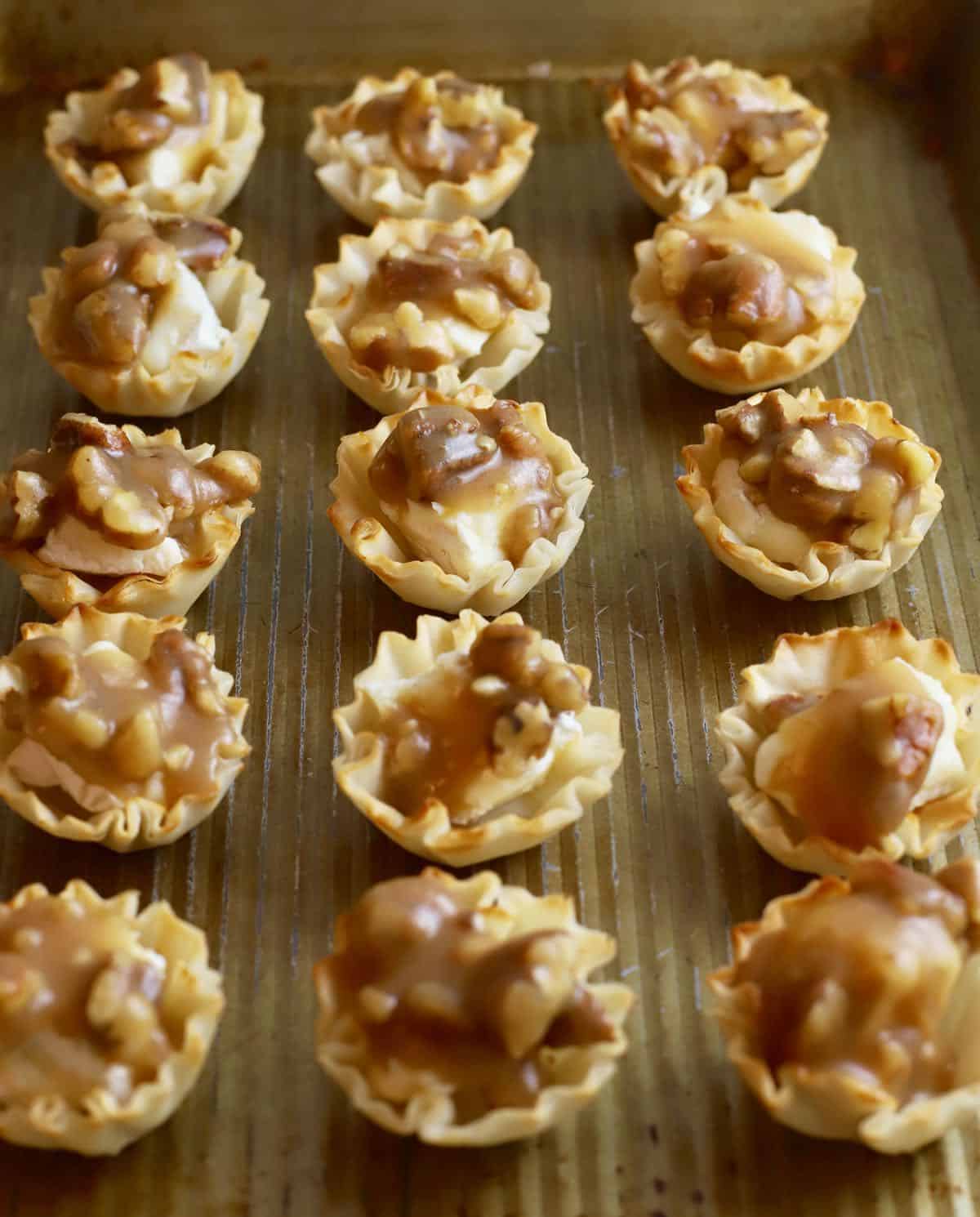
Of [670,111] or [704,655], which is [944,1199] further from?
[670,111]

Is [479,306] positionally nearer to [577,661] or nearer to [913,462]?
[577,661]

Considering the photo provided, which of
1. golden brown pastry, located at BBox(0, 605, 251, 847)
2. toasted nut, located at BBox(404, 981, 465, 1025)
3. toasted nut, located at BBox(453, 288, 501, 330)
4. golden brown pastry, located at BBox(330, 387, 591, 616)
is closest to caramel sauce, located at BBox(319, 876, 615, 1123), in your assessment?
toasted nut, located at BBox(404, 981, 465, 1025)

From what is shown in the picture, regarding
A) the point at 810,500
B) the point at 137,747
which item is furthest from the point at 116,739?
the point at 810,500

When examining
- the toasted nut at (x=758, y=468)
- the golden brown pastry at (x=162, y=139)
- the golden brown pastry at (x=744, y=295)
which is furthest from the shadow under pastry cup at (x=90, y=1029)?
the golden brown pastry at (x=162, y=139)

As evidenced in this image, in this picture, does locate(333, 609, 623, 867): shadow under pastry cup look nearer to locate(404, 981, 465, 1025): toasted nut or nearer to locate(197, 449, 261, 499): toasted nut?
locate(404, 981, 465, 1025): toasted nut

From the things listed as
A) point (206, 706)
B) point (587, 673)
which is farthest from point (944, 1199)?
point (206, 706)
